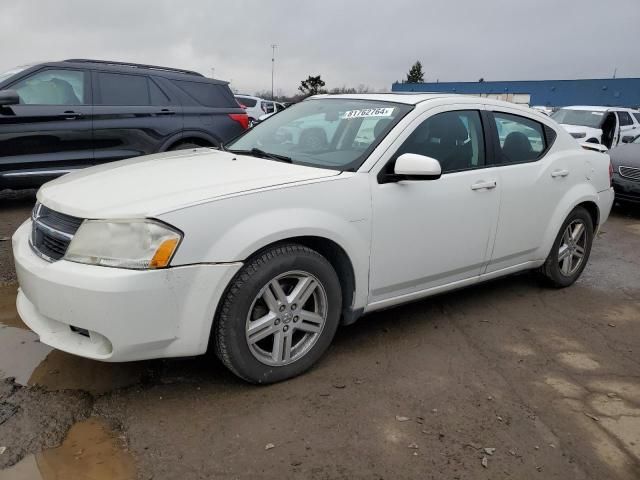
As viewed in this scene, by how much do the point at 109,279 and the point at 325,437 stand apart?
123 cm

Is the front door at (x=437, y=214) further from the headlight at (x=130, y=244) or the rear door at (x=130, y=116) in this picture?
the rear door at (x=130, y=116)

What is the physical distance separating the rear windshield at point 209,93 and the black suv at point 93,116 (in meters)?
0.02

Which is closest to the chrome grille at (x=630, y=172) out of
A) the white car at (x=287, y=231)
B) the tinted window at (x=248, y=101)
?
the white car at (x=287, y=231)

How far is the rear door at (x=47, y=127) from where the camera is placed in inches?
242

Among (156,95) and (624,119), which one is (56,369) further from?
(624,119)

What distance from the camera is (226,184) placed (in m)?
2.81

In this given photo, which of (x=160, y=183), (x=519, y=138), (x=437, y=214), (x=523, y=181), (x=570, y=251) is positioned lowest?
(x=570, y=251)

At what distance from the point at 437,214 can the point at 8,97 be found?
4901 mm

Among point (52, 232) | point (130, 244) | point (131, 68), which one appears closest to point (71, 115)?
point (131, 68)

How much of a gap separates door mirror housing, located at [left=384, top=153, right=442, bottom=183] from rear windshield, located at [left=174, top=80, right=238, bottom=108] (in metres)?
5.04

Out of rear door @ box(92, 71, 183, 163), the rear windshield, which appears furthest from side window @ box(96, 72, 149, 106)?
the rear windshield

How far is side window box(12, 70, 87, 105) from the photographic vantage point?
629 cm

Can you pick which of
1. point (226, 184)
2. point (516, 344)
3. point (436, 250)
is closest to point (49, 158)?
point (226, 184)

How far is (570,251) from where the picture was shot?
4.77 meters
